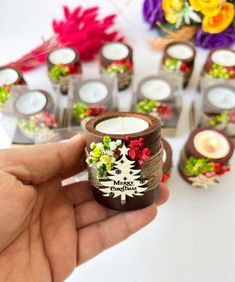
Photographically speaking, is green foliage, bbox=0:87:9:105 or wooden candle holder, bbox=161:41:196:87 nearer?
green foliage, bbox=0:87:9:105

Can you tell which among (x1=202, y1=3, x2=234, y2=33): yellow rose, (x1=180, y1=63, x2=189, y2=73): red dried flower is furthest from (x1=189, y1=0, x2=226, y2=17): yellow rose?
(x1=180, y1=63, x2=189, y2=73): red dried flower

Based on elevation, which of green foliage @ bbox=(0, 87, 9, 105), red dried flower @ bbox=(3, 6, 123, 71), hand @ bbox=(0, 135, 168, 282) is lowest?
hand @ bbox=(0, 135, 168, 282)

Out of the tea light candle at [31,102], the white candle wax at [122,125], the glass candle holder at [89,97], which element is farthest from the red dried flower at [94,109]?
the white candle wax at [122,125]

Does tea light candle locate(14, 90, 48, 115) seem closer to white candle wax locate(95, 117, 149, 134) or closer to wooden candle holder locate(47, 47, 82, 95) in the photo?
wooden candle holder locate(47, 47, 82, 95)

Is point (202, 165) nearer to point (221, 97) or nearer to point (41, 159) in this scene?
point (221, 97)

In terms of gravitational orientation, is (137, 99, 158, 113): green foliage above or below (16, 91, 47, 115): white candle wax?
below

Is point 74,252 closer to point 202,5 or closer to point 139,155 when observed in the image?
point 139,155
